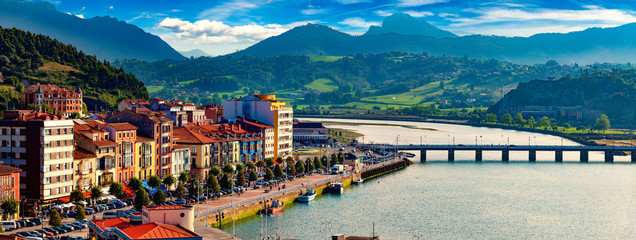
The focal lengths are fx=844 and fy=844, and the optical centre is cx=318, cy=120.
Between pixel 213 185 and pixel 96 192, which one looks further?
pixel 213 185

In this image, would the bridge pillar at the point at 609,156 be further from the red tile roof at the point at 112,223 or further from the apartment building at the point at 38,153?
the red tile roof at the point at 112,223

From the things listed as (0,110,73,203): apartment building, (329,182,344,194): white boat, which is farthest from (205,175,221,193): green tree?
(329,182,344,194): white boat

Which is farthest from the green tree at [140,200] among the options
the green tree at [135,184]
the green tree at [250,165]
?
the green tree at [250,165]

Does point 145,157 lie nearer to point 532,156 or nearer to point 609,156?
point 532,156

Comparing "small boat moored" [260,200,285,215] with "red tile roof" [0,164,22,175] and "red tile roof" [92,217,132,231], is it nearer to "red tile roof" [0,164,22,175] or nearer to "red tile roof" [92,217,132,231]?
"red tile roof" [0,164,22,175]

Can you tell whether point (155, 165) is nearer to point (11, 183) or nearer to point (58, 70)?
point (11, 183)

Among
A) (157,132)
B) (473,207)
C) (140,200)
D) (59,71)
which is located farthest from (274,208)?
(59,71)

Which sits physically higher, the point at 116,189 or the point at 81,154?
the point at 81,154
